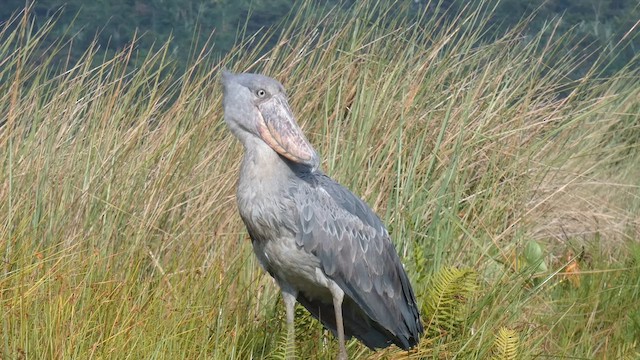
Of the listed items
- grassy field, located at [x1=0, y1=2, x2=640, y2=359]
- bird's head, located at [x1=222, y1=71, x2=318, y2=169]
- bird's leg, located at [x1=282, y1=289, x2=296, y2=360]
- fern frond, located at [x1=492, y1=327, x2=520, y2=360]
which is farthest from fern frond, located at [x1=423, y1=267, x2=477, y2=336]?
bird's head, located at [x1=222, y1=71, x2=318, y2=169]

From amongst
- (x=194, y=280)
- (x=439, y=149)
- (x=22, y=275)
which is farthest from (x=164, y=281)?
(x=439, y=149)

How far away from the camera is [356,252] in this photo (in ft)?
12.3

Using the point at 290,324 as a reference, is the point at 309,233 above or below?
above

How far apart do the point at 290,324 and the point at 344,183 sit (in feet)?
3.48

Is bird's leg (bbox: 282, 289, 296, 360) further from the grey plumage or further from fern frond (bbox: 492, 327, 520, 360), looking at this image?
fern frond (bbox: 492, 327, 520, 360)

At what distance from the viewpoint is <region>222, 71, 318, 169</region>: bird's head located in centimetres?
354

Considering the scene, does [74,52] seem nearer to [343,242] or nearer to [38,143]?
[38,143]

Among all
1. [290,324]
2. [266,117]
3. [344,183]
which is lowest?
[344,183]

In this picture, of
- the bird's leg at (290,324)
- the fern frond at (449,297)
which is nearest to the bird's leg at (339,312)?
the bird's leg at (290,324)

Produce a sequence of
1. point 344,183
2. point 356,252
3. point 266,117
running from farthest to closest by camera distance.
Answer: point 344,183
point 356,252
point 266,117

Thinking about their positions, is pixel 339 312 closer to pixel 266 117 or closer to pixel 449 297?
pixel 449 297

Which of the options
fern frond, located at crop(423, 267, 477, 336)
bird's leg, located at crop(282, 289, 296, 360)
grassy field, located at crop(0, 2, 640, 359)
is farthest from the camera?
fern frond, located at crop(423, 267, 477, 336)

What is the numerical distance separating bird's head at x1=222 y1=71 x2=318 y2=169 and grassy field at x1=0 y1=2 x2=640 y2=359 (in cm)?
50

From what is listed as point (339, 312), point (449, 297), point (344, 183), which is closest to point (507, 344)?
point (449, 297)
